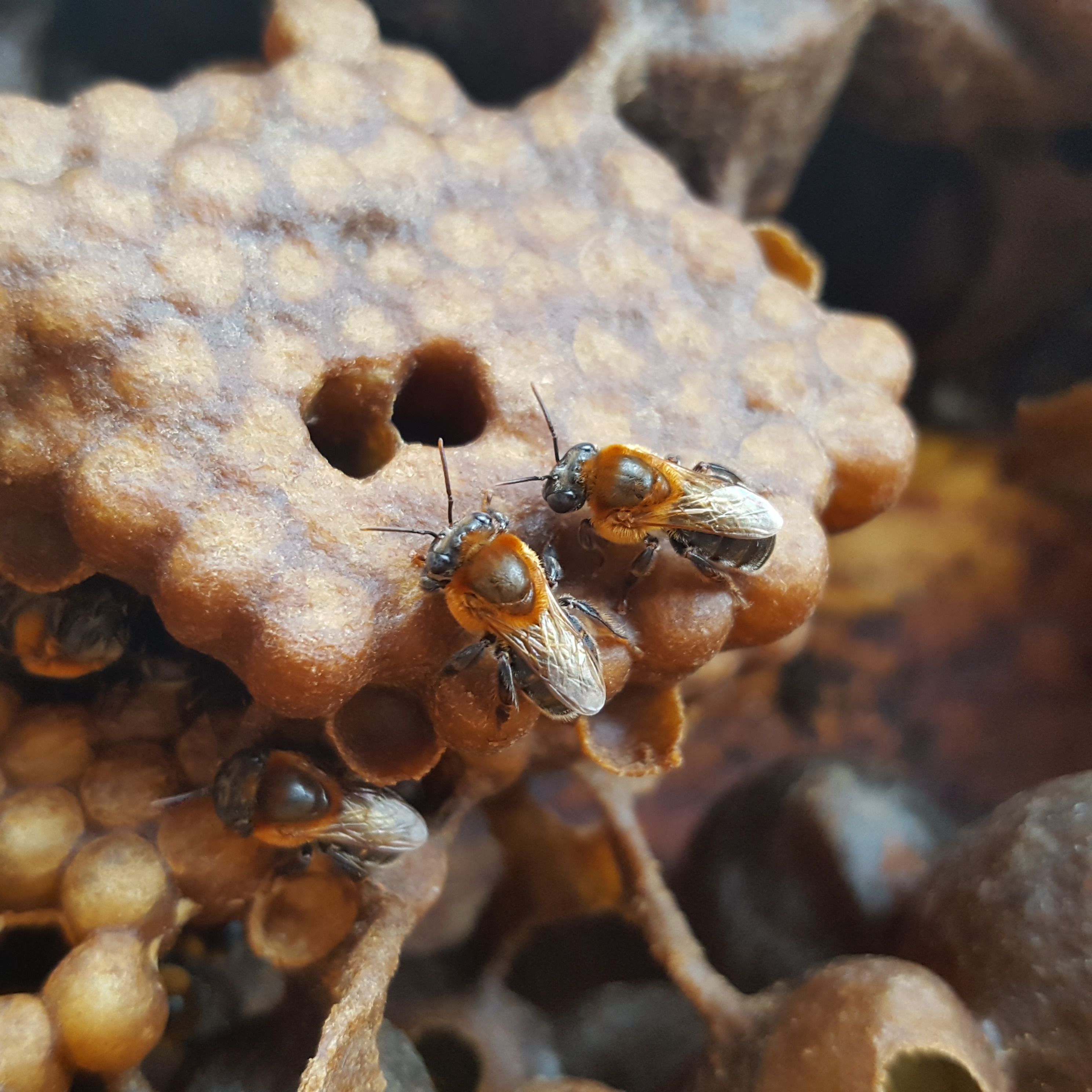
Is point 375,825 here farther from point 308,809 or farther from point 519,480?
point 519,480

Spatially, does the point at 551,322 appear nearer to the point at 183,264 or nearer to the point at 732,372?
the point at 732,372

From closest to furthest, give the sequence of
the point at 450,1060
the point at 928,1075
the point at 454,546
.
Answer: the point at 454,546 < the point at 928,1075 < the point at 450,1060

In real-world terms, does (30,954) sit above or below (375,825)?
below

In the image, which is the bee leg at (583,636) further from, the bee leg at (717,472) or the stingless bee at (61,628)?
the stingless bee at (61,628)

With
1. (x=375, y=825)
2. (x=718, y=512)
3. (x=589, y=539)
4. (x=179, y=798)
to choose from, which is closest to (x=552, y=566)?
(x=589, y=539)

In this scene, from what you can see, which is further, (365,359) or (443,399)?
(443,399)

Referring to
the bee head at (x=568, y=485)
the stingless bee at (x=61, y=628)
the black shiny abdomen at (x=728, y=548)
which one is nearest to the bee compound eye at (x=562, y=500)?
the bee head at (x=568, y=485)

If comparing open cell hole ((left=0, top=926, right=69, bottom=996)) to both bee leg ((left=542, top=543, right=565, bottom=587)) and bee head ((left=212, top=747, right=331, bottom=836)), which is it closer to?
bee head ((left=212, top=747, right=331, bottom=836))
